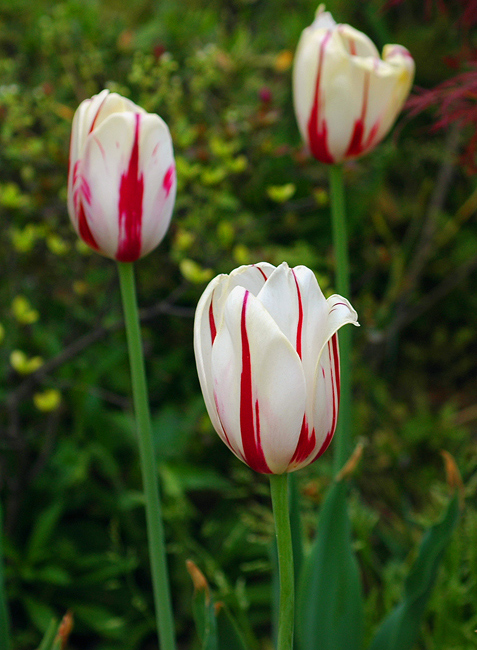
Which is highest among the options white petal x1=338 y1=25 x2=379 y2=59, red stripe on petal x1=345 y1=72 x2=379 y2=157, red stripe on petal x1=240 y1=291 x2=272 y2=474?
white petal x1=338 y1=25 x2=379 y2=59

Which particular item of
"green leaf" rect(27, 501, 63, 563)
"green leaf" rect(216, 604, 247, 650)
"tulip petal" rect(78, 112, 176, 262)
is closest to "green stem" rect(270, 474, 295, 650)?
"green leaf" rect(216, 604, 247, 650)

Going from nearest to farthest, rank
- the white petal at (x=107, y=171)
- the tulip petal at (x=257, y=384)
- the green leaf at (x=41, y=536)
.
Answer: the tulip petal at (x=257, y=384) < the white petal at (x=107, y=171) < the green leaf at (x=41, y=536)

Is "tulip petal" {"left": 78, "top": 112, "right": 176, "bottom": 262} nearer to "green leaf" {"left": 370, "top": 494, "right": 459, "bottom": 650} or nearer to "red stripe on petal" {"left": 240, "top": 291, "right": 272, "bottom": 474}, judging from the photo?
"red stripe on petal" {"left": 240, "top": 291, "right": 272, "bottom": 474}

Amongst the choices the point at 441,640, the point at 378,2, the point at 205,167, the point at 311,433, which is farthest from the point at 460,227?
the point at 311,433

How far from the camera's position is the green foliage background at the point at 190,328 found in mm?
1612

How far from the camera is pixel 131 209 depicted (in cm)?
80

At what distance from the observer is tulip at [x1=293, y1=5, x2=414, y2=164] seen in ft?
3.22

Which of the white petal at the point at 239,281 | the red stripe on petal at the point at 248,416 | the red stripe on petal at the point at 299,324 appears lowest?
the red stripe on petal at the point at 248,416

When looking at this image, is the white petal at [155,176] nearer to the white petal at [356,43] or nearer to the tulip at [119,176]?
the tulip at [119,176]

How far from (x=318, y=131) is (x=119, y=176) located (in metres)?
0.35

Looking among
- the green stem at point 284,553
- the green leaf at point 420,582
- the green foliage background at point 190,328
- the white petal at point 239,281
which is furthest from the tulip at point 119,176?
the green foliage background at point 190,328

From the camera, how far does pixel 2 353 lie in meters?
1.81

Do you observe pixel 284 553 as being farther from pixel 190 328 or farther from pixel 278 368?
pixel 190 328

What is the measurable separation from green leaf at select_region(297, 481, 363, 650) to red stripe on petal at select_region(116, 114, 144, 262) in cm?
44
